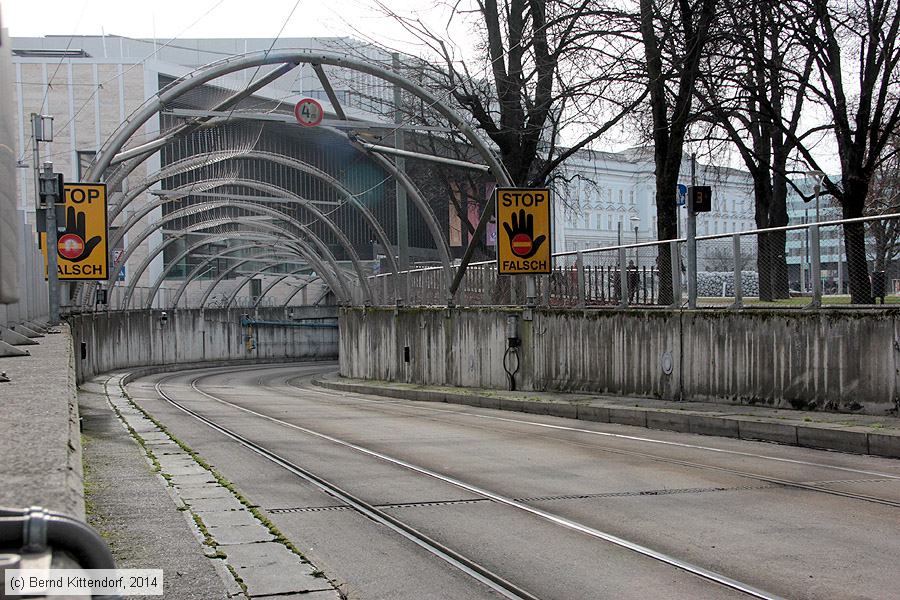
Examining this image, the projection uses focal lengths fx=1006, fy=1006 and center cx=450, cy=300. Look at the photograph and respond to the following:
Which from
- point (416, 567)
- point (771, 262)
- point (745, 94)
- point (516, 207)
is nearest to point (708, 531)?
point (416, 567)

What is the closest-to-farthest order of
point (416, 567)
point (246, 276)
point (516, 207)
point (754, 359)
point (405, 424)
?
point (416, 567) → point (754, 359) → point (405, 424) → point (516, 207) → point (246, 276)

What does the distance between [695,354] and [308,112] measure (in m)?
12.7

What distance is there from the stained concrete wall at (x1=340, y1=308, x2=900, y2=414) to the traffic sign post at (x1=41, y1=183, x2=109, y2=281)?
9.80 metres

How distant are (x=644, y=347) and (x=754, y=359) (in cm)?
310

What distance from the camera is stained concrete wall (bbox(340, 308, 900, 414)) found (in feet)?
48.5

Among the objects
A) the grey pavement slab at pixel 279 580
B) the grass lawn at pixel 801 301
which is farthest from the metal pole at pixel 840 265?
the grey pavement slab at pixel 279 580

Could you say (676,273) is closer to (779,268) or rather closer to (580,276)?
(779,268)

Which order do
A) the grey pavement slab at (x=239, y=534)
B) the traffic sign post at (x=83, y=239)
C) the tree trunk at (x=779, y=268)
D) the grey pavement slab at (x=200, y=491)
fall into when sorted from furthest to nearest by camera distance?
the traffic sign post at (x=83, y=239)
the tree trunk at (x=779, y=268)
the grey pavement slab at (x=200, y=491)
the grey pavement slab at (x=239, y=534)

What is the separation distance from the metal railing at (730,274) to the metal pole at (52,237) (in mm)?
11582

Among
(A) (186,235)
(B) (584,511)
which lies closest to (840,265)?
(B) (584,511)

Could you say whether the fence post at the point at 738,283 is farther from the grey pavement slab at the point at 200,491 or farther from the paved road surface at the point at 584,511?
the grey pavement slab at the point at 200,491

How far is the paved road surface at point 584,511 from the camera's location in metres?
6.74

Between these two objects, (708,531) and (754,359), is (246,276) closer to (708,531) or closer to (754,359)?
(754,359)

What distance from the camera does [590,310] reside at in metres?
21.6
